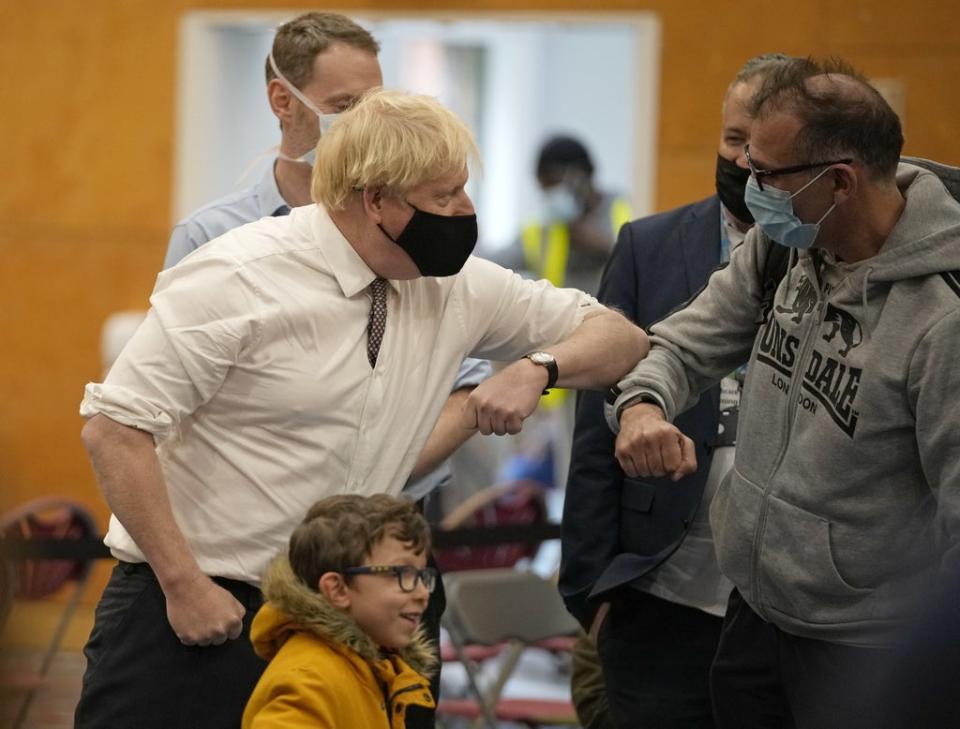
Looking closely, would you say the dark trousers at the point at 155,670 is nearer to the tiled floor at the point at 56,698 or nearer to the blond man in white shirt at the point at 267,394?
the blond man in white shirt at the point at 267,394

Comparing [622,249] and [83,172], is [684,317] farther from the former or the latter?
[83,172]

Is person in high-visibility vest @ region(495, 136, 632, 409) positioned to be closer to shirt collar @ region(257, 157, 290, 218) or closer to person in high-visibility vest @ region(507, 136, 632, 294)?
person in high-visibility vest @ region(507, 136, 632, 294)

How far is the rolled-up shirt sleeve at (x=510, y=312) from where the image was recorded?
313cm

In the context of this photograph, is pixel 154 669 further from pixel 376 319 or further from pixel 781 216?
pixel 781 216

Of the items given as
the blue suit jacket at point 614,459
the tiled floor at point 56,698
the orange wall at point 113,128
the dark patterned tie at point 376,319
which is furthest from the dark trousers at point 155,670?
the orange wall at point 113,128

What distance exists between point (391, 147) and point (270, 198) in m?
0.83

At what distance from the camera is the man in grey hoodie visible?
2658mm

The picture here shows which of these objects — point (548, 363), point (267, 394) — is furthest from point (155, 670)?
point (548, 363)

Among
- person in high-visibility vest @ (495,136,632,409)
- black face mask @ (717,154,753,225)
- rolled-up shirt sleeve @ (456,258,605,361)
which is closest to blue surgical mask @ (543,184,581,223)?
A: person in high-visibility vest @ (495,136,632,409)

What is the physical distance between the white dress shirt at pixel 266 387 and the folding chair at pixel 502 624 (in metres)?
2.39

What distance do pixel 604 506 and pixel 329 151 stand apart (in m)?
1.24

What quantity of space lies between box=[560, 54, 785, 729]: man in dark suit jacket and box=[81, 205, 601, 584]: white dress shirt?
845 mm

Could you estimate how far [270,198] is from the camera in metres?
3.65

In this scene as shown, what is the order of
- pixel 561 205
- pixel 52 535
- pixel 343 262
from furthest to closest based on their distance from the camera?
pixel 561 205, pixel 52 535, pixel 343 262
